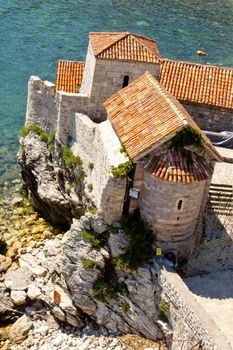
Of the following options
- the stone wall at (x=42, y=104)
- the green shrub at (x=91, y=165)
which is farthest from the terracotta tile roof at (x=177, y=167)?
the stone wall at (x=42, y=104)

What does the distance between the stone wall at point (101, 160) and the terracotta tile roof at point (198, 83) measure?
6403 mm

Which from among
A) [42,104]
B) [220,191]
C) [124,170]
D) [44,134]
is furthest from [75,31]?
[124,170]

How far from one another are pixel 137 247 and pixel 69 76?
12762 millimetres

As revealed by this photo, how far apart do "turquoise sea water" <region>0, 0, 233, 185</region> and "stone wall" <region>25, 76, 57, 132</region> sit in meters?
6.96

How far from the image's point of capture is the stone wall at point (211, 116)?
33.5 metres

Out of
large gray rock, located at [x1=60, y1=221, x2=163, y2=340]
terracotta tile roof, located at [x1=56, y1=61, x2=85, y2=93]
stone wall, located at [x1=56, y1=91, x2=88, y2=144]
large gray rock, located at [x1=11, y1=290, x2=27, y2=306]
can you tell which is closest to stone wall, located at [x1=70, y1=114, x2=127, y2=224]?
stone wall, located at [x1=56, y1=91, x2=88, y2=144]

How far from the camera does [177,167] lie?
79.0ft

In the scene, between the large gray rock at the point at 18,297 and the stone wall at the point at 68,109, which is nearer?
the large gray rock at the point at 18,297

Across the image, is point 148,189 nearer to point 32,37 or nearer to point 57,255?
point 57,255

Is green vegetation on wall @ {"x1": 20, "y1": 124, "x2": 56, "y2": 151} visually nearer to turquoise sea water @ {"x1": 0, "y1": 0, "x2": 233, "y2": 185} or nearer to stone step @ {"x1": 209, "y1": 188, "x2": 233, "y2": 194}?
turquoise sea water @ {"x1": 0, "y1": 0, "x2": 233, "y2": 185}

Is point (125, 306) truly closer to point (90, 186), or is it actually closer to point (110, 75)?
point (90, 186)

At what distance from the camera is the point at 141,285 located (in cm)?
2559

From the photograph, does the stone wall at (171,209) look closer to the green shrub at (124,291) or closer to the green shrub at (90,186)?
the green shrub at (124,291)

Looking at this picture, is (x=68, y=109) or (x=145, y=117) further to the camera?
(x=68, y=109)
